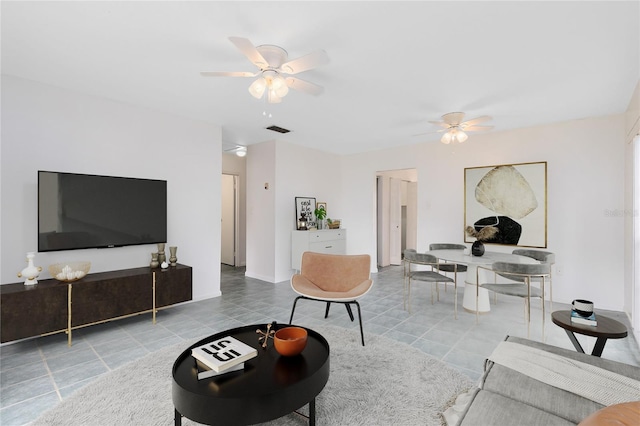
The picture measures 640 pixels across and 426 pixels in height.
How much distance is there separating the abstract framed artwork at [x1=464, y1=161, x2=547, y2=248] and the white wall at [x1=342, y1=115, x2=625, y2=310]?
0.10 metres

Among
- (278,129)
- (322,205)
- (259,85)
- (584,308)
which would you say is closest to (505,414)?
(584,308)

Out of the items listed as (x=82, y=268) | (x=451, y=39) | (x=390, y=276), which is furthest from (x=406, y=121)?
(x=82, y=268)

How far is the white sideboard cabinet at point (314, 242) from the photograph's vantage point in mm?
5379

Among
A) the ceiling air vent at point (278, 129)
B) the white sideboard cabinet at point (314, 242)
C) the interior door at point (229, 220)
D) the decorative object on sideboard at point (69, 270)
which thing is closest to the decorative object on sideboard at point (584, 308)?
the white sideboard cabinet at point (314, 242)

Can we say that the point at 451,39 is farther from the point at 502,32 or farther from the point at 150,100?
the point at 150,100

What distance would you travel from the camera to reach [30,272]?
8.93ft

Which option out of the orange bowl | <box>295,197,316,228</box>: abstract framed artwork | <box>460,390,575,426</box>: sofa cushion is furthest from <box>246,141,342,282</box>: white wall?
<box>460,390,575,426</box>: sofa cushion

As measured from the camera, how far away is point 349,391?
6.70ft

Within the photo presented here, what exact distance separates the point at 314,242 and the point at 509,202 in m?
3.25

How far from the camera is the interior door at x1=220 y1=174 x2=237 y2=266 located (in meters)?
6.91

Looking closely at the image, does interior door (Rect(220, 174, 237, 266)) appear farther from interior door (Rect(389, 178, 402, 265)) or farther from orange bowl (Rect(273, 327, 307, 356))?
orange bowl (Rect(273, 327, 307, 356))

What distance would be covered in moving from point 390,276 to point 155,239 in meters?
4.17

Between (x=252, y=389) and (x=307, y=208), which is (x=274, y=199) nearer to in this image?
(x=307, y=208)

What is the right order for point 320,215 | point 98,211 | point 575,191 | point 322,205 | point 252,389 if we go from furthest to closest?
1. point 322,205
2. point 320,215
3. point 575,191
4. point 98,211
5. point 252,389
